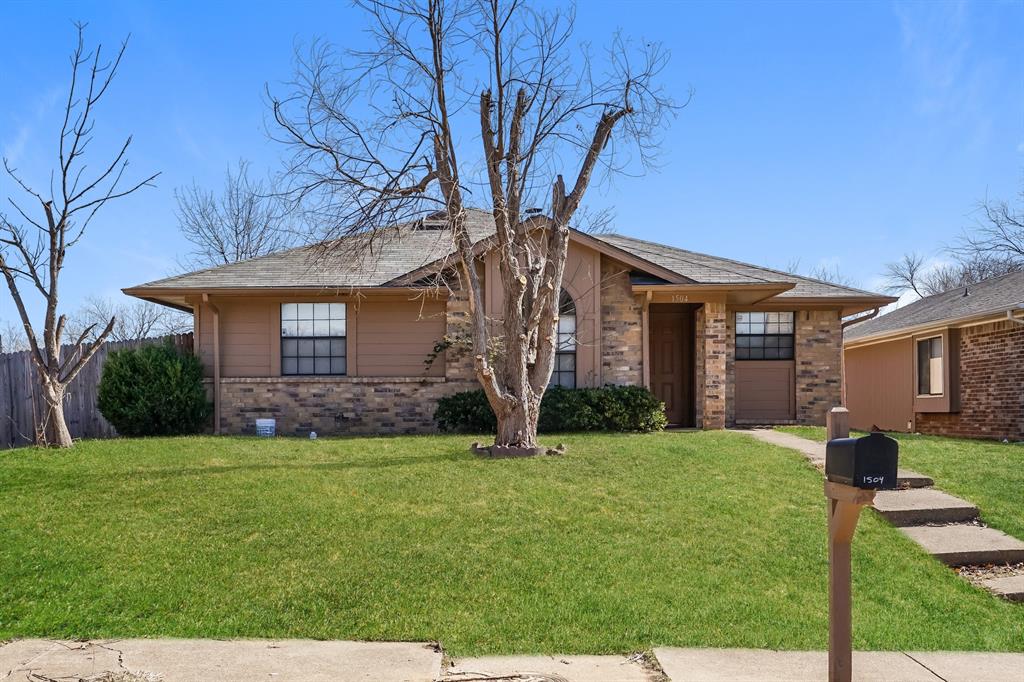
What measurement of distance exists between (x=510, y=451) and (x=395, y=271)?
20.3 ft

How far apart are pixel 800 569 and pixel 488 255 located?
30.1ft

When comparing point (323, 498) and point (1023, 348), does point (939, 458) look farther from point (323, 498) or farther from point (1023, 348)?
point (323, 498)

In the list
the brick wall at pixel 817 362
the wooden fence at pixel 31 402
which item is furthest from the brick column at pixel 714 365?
the wooden fence at pixel 31 402

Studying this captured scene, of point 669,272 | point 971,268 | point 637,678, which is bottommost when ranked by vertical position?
point 637,678

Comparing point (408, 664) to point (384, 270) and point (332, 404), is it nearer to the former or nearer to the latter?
point (332, 404)

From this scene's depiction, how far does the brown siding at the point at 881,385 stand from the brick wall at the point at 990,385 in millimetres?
1587

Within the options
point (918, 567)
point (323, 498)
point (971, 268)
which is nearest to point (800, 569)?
point (918, 567)

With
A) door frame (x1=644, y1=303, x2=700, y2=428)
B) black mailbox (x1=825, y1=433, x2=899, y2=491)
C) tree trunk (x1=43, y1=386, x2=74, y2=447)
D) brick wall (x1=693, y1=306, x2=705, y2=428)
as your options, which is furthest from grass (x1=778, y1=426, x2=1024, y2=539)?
tree trunk (x1=43, y1=386, x2=74, y2=447)

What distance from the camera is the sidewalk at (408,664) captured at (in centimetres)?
A: 470

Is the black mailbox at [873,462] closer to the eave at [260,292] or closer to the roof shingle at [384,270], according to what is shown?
the roof shingle at [384,270]

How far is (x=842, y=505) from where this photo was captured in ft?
13.2

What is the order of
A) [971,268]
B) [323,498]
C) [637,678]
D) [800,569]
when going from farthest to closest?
[971,268]
[323,498]
[800,569]
[637,678]

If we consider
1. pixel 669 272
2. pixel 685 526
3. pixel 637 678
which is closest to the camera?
pixel 637 678

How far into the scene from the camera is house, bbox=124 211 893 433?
49.0 feet
